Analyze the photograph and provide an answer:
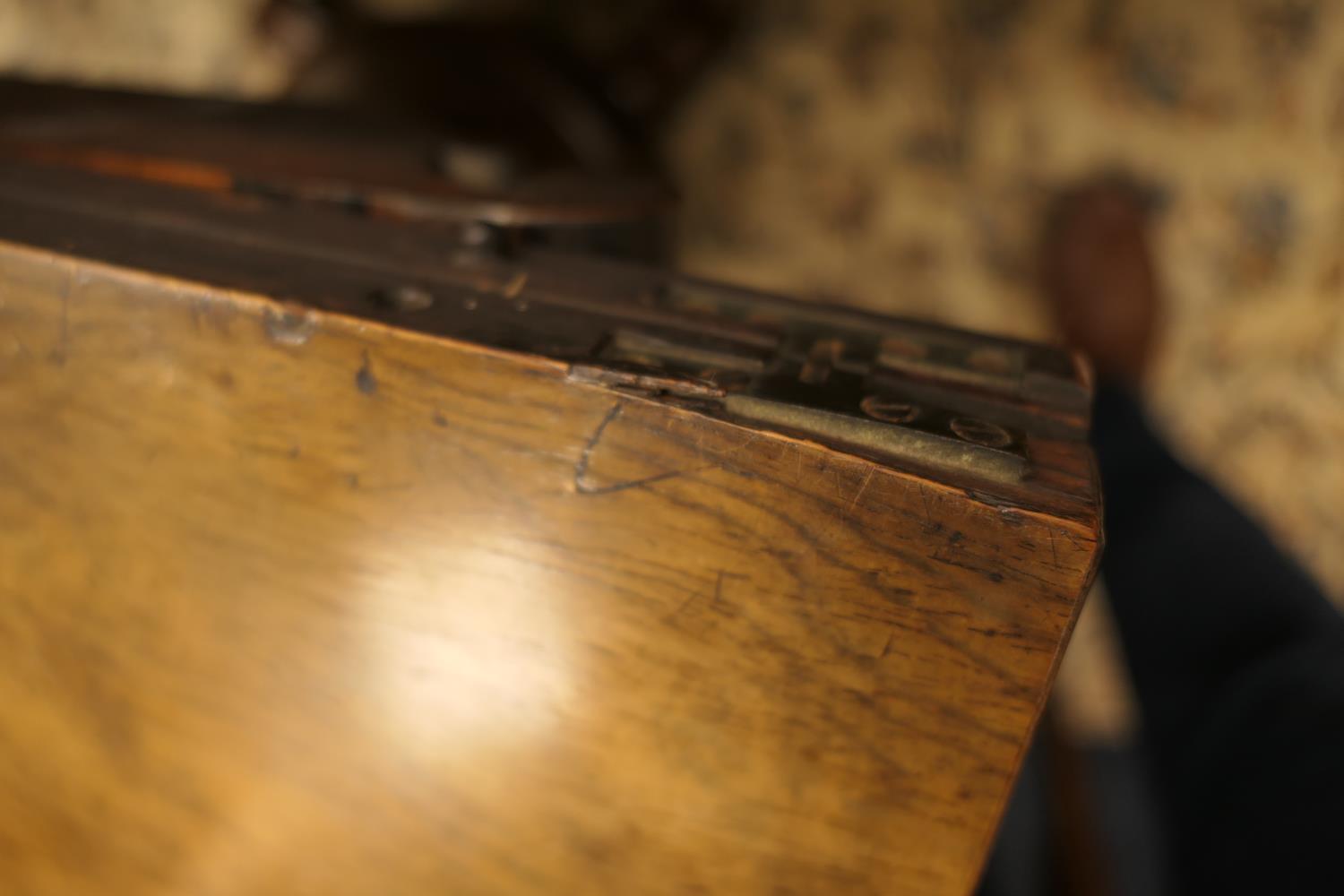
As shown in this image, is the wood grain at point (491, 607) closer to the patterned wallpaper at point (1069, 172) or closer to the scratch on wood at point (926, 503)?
the scratch on wood at point (926, 503)

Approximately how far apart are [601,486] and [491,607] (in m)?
0.11

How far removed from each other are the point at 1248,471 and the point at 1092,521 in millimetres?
1152

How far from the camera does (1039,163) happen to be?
3.72 ft

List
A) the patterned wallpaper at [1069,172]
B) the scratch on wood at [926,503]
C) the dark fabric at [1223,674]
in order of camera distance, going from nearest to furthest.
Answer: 1. the scratch on wood at [926,503]
2. the dark fabric at [1223,674]
3. the patterned wallpaper at [1069,172]

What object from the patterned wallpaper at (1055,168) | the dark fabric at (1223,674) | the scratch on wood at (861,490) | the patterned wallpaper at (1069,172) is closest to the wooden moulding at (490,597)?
the scratch on wood at (861,490)

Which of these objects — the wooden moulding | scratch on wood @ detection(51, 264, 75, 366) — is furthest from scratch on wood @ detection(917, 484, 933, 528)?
scratch on wood @ detection(51, 264, 75, 366)

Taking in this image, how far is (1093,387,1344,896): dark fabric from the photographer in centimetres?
70

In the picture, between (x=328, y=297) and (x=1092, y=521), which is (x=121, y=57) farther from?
(x=1092, y=521)

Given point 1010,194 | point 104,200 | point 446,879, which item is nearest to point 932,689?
point 446,879

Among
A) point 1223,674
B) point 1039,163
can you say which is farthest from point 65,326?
point 1039,163

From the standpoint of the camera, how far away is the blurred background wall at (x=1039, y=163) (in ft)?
3.35

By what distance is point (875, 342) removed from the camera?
1.32 ft

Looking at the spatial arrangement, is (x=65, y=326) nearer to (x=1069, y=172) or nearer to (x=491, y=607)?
(x=491, y=607)

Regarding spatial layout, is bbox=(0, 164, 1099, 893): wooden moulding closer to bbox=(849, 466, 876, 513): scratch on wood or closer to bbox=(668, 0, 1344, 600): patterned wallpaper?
bbox=(849, 466, 876, 513): scratch on wood
